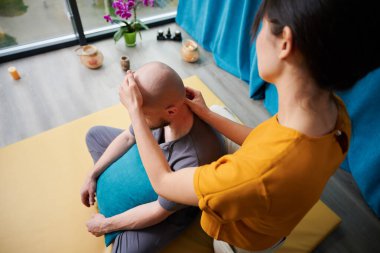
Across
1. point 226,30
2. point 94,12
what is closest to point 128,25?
point 94,12

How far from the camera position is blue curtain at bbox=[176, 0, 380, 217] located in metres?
1.27

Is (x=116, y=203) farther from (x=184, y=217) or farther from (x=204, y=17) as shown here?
(x=204, y=17)

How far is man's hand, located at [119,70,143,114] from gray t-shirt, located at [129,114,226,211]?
0.21 m

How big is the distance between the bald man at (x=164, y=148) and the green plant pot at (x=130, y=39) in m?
1.47

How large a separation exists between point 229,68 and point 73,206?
155 centimetres

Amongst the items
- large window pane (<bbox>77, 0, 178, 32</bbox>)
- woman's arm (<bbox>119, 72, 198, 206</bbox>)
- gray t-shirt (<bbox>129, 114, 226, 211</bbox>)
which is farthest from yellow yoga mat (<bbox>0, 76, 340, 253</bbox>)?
large window pane (<bbox>77, 0, 178, 32</bbox>)

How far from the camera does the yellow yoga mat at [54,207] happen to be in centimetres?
119

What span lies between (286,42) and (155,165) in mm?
450

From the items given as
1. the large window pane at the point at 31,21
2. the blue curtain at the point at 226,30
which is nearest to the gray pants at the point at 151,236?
the blue curtain at the point at 226,30

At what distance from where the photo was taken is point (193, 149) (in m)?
0.88

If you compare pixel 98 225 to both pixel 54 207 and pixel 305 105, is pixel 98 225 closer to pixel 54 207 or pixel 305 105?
pixel 54 207

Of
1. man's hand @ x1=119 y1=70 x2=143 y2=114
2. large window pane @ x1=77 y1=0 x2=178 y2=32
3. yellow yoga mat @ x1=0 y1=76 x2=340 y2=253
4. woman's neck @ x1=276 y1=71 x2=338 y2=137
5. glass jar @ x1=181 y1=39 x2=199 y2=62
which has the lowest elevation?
yellow yoga mat @ x1=0 y1=76 x2=340 y2=253

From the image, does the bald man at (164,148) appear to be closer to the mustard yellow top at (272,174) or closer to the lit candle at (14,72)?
the mustard yellow top at (272,174)

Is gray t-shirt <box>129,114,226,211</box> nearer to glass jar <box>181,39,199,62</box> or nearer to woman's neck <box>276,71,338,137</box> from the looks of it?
woman's neck <box>276,71,338,137</box>
